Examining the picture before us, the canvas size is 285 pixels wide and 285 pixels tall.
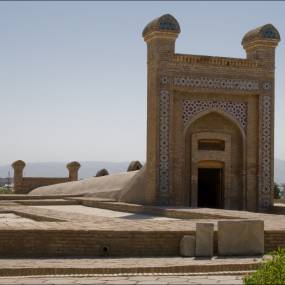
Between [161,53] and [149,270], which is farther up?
[161,53]

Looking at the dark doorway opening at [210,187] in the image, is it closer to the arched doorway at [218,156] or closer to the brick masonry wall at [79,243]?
the arched doorway at [218,156]

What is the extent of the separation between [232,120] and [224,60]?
1.76 meters

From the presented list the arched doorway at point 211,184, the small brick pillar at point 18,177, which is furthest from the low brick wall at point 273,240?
the small brick pillar at point 18,177

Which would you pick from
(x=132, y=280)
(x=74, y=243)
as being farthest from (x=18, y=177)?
(x=132, y=280)

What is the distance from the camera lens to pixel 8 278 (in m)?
7.18

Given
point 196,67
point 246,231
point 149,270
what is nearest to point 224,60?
point 196,67

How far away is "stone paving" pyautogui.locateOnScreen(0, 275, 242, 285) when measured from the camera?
6.91m

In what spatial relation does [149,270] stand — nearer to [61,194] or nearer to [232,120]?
[232,120]

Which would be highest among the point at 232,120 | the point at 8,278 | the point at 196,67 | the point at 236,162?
the point at 196,67

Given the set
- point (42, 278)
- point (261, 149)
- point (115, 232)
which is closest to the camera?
point (42, 278)

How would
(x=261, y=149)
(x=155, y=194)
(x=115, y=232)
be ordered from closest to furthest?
(x=115, y=232)
(x=155, y=194)
(x=261, y=149)

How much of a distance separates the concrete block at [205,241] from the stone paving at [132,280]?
1341 mm

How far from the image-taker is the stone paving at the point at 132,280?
22.7 ft

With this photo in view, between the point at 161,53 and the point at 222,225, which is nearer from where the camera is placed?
the point at 222,225
